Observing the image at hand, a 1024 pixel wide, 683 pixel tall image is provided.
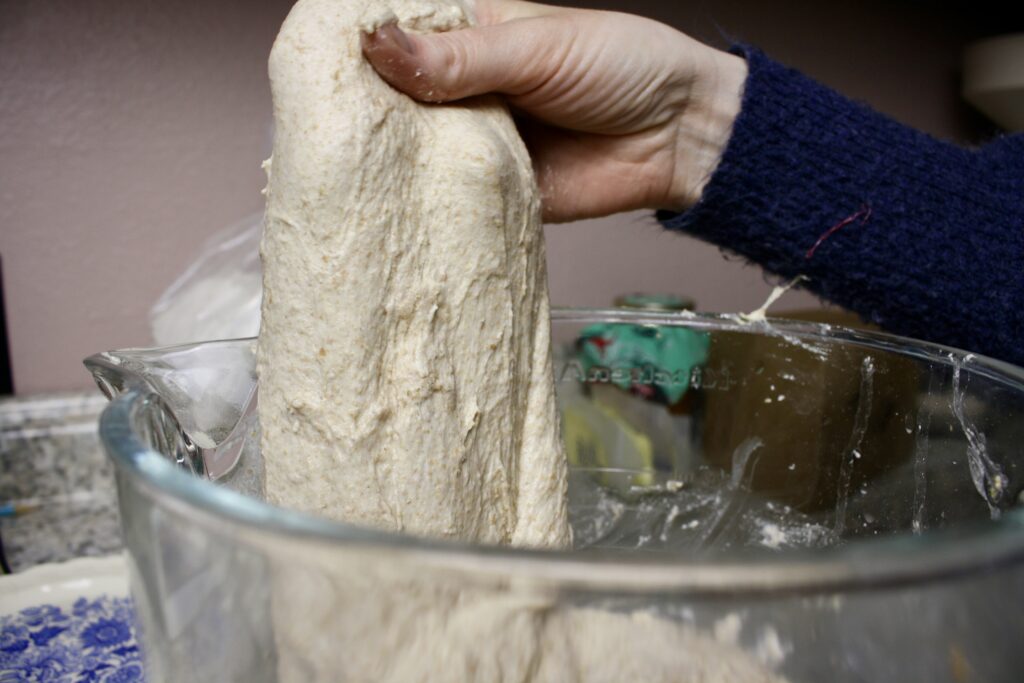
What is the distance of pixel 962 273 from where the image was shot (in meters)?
0.61

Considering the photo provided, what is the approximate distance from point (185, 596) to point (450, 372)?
0.57ft

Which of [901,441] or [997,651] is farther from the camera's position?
[901,441]

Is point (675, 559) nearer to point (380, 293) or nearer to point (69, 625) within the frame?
point (380, 293)

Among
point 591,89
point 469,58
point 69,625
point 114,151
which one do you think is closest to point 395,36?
point 469,58

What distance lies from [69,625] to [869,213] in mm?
674

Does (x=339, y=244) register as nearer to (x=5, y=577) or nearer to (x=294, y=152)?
(x=294, y=152)

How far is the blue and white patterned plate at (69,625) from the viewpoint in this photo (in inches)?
21.0

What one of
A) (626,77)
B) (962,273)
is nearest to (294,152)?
(626,77)

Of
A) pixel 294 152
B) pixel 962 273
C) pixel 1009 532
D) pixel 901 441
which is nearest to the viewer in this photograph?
pixel 1009 532

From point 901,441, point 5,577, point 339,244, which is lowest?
point 5,577

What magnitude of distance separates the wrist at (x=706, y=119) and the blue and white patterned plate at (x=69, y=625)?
53 cm

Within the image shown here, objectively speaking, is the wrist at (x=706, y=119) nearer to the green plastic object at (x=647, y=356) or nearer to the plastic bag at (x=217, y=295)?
the green plastic object at (x=647, y=356)

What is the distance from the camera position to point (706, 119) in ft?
2.11

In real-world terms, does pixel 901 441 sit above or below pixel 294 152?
below
